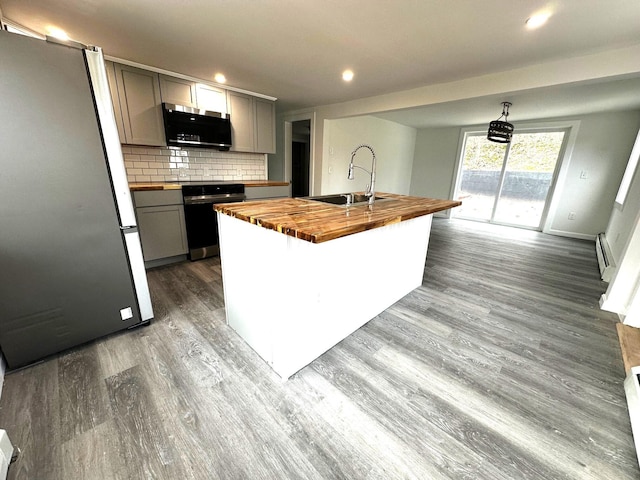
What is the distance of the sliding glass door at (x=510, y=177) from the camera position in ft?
16.4

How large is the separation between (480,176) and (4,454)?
24.0ft

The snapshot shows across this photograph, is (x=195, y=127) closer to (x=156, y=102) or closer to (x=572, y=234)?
(x=156, y=102)

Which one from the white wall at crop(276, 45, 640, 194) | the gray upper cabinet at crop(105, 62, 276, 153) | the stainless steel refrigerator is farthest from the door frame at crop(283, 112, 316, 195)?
the stainless steel refrigerator

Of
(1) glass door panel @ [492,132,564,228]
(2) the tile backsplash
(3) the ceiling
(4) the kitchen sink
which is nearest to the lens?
(3) the ceiling

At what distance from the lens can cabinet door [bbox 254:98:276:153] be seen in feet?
12.6

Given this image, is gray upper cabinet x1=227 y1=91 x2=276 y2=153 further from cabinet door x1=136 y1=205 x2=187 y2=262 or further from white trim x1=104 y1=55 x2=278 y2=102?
cabinet door x1=136 y1=205 x2=187 y2=262

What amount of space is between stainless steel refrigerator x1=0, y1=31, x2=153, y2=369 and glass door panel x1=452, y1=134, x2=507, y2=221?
664 cm

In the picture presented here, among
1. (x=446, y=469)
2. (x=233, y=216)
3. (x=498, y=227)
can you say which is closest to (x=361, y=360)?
(x=446, y=469)

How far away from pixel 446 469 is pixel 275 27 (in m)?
2.87

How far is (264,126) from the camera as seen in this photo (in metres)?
3.95

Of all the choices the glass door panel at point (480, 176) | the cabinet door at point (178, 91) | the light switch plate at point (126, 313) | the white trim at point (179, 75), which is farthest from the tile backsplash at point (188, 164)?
the glass door panel at point (480, 176)

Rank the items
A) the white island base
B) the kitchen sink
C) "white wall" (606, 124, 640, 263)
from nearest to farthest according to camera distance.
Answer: the white island base < the kitchen sink < "white wall" (606, 124, 640, 263)

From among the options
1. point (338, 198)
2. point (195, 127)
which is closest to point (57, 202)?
point (338, 198)

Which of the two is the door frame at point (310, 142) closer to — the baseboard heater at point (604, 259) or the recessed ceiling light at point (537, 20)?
the recessed ceiling light at point (537, 20)
